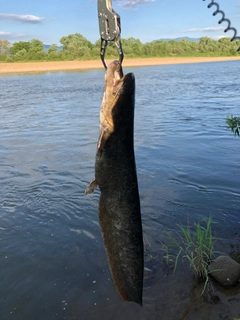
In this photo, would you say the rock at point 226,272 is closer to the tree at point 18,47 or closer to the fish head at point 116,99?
the fish head at point 116,99

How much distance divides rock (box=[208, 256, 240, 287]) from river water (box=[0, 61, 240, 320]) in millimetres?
440

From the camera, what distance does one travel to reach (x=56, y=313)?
4.80 meters

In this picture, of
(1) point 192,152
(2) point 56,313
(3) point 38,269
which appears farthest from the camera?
(1) point 192,152

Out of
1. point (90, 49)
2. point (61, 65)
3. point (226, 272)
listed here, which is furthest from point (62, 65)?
point (226, 272)

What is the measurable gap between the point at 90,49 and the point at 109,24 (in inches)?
2914

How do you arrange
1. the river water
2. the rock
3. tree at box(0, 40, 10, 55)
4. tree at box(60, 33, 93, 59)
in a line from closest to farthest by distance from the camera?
the rock → the river water → tree at box(60, 33, 93, 59) → tree at box(0, 40, 10, 55)

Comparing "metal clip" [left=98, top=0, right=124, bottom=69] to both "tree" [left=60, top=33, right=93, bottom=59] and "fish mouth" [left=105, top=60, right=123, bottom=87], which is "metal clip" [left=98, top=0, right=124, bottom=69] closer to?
"fish mouth" [left=105, top=60, right=123, bottom=87]

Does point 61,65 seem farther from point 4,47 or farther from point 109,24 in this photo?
point 109,24

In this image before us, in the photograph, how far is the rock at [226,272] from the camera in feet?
16.0

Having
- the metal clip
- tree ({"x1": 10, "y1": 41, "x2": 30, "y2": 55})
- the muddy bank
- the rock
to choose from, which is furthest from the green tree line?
the metal clip

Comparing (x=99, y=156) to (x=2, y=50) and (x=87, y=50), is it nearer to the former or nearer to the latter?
(x=87, y=50)

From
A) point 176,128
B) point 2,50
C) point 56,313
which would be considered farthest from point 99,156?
point 2,50

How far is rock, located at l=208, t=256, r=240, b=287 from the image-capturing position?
16.0 feet

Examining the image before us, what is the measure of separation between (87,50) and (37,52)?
33.8 ft
